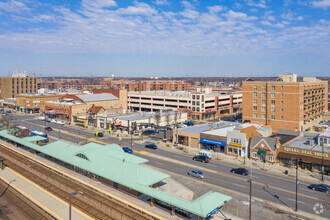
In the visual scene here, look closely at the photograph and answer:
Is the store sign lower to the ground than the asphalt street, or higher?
higher

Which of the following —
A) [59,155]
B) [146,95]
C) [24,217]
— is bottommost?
[24,217]

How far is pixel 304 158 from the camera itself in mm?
50688

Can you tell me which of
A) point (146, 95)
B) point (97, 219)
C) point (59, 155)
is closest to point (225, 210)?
point (97, 219)

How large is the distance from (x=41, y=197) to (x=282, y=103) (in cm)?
7352

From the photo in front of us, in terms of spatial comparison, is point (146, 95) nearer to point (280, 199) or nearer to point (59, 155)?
point (59, 155)

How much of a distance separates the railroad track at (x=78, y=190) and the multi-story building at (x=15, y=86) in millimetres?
149147

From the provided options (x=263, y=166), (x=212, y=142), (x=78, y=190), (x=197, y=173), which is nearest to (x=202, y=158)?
(x=212, y=142)

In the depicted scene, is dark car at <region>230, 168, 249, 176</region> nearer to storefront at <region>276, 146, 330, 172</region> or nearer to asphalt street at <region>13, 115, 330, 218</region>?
asphalt street at <region>13, 115, 330, 218</region>

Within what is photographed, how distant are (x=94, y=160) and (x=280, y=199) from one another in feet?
93.0

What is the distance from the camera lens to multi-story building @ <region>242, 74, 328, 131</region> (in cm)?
8175

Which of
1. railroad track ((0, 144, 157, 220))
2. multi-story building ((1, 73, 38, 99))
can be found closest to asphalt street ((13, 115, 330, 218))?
railroad track ((0, 144, 157, 220))

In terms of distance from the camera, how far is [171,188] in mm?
38781

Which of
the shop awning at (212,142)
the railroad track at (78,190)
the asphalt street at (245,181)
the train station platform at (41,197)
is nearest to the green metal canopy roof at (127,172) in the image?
the railroad track at (78,190)

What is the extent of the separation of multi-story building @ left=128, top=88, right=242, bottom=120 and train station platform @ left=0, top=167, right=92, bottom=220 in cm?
8014
